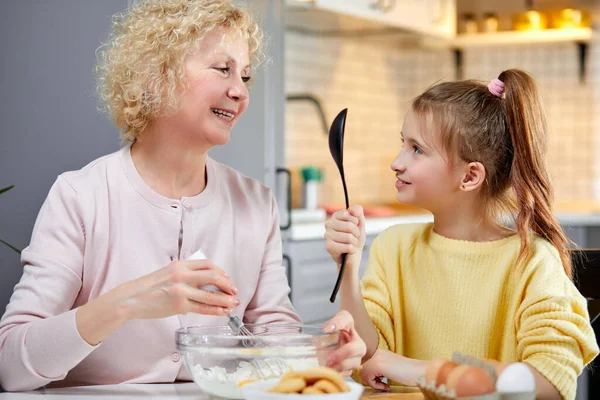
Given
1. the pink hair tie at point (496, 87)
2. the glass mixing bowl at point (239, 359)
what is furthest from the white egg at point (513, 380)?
the pink hair tie at point (496, 87)

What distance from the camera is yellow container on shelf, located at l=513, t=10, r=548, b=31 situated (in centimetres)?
480

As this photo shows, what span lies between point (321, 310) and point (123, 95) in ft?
6.45

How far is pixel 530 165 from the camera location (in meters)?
1.61

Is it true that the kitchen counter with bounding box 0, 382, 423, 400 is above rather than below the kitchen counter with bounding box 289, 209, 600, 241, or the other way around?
above

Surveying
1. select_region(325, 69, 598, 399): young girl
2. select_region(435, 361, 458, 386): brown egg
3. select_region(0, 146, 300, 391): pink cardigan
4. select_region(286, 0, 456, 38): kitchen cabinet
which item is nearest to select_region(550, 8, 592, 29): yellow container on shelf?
select_region(286, 0, 456, 38): kitchen cabinet

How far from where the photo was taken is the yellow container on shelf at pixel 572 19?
15.4ft

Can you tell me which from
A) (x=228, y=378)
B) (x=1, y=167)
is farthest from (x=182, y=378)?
(x=1, y=167)

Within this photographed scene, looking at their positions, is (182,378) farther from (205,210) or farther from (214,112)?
(214,112)

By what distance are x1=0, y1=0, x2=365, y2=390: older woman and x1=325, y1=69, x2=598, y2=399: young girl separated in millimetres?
235

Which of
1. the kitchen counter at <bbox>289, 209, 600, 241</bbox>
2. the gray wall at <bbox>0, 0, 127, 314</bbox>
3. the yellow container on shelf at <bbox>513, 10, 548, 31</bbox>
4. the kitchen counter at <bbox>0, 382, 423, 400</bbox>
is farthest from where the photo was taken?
the yellow container on shelf at <bbox>513, 10, 548, 31</bbox>

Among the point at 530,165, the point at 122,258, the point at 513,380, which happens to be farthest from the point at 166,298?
the point at 530,165

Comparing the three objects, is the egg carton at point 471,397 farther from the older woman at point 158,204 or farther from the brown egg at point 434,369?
the older woman at point 158,204

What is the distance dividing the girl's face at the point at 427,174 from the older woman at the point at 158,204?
328 mm

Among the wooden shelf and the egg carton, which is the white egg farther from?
the wooden shelf
